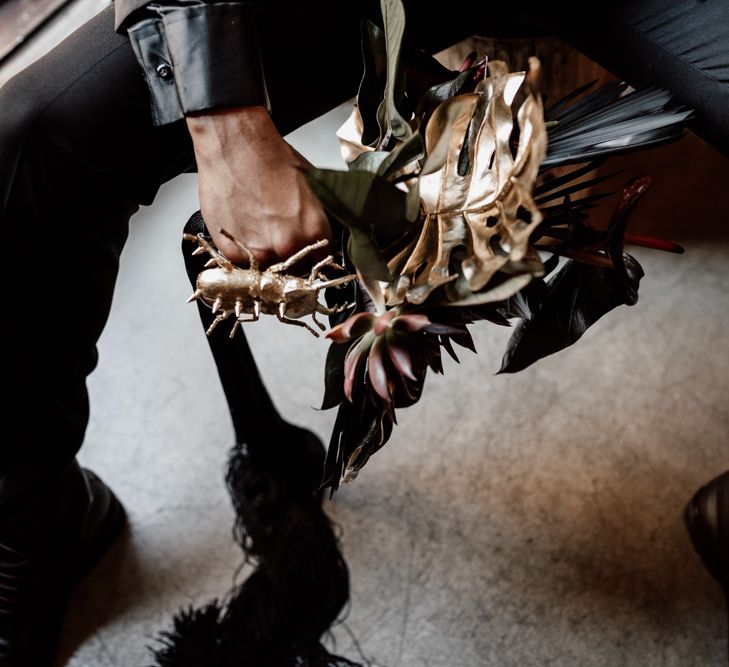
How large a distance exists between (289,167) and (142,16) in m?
0.20

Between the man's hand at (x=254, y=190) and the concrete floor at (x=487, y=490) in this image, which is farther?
the concrete floor at (x=487, y=490)

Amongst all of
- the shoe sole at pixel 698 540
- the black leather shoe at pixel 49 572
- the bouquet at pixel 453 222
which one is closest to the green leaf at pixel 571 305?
the bouquet at pixel 453 222

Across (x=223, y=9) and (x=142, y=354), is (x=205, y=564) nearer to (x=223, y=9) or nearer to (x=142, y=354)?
(x=142, y=354)

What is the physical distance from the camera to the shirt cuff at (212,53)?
0.66 m

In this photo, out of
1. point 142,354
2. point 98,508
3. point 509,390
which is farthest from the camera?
point 142,354

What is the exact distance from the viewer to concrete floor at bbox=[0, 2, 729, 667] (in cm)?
100

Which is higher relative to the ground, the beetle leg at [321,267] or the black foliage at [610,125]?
the black foliage at [610,125]

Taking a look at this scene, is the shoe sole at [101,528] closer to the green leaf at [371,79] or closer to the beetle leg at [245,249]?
the beetle leg at [245,249]

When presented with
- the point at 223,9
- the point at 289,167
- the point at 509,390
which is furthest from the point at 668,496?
the point at 223,9

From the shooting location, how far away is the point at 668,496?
1093 millimetres

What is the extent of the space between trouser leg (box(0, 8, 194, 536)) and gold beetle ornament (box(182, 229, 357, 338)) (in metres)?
0.21

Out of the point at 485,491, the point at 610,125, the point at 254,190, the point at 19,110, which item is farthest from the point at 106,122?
the point at 485,491

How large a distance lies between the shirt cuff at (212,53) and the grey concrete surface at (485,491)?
66 centimetres

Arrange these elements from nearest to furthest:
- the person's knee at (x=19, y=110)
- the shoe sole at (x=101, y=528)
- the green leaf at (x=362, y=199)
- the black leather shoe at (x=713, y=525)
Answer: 1. the green leaf at (x=362, y=199)
2. the person's knee at (x=19, y=110)
3. the black leather shoe at (x=713, y=525)
4. the shoe sole at (x=101, y=528)
